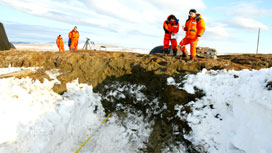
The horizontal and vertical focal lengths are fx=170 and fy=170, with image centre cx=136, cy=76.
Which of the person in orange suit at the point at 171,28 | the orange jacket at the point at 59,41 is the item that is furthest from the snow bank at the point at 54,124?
the orange jacket at the point at 59,41

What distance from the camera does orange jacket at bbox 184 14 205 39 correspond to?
22.0 ft

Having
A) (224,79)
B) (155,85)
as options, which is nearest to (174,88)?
(155,85)

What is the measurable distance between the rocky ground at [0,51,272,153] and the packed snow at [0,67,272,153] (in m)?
0.21

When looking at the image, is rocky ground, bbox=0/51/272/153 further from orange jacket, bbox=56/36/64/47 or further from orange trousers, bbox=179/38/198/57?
orange jacket, bbox=56/36/64/47

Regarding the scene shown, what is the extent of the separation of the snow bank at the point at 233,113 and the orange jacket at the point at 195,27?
7.89 ft

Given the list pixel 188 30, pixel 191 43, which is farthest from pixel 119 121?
pixel 188 30

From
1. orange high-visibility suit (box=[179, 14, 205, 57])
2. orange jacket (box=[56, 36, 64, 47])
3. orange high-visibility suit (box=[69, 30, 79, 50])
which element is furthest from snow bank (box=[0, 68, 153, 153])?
orange jacket (box=[56, 36, 64, 47])

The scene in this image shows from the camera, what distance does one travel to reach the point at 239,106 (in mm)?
4059

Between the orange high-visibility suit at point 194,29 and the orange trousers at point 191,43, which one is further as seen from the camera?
the orange trousers at point 191,43

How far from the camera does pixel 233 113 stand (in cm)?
412

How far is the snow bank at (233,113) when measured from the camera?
11.5 ft

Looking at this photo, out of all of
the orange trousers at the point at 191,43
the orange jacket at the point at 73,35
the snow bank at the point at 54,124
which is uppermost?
the orange jacket at the point at 73,35

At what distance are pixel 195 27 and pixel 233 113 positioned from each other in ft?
13.0

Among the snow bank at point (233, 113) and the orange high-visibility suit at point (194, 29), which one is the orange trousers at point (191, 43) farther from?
the snow bank at point (233, 113)
